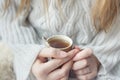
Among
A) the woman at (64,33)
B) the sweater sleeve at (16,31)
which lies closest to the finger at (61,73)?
the woman at (64,33)

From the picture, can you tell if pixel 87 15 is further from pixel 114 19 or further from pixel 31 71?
pixel 31 71

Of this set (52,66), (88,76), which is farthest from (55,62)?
(88,76)

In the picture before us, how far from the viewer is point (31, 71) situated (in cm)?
121

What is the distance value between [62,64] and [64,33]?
12 centimetres

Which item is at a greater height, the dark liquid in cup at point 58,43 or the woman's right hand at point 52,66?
the dark liquid in cup at point 58,43

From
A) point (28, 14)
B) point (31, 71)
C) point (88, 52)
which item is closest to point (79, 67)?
point (88, 52)

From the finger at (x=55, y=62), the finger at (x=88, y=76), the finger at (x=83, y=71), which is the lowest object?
the finger at (x=88, y=76)

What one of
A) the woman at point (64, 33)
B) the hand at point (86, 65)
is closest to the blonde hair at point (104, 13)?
the woman at point (64, 33)

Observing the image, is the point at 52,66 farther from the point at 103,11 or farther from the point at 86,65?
the point at 103,11

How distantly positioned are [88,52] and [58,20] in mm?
151

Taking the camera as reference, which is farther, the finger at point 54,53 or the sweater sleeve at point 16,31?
the sweater sleeve at point 16,31

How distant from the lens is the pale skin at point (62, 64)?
46.0 inches

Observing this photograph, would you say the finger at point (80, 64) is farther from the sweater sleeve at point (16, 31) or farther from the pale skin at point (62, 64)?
the sweater sleeve at point (16, 31)

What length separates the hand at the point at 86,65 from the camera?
1188 millimetres
